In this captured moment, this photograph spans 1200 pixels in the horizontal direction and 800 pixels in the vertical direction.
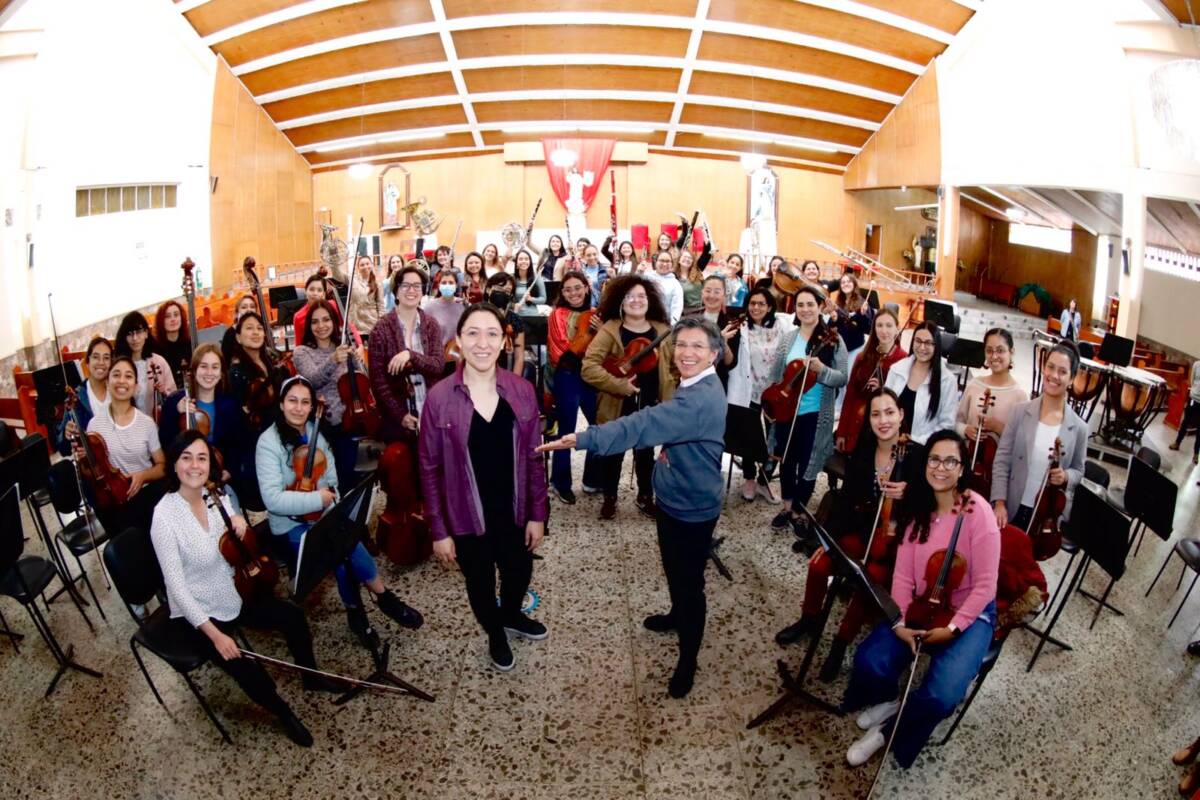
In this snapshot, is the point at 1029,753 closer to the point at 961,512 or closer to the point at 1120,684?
the point at 1120,684

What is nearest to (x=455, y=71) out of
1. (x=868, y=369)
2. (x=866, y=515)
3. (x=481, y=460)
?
(x=868, y=369)

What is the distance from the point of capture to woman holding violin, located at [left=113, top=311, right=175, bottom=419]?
12.5 ft

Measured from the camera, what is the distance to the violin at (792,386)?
4.01 m

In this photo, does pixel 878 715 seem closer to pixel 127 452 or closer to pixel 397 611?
pixel 397 611

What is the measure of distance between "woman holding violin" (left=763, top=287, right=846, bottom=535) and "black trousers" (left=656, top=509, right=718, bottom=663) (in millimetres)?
1568

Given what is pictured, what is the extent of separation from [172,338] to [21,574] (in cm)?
177

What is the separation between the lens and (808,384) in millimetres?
4027

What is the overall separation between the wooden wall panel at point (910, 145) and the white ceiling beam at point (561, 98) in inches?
46.4

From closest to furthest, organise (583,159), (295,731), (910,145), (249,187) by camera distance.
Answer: (295,731) → (249,187) → (910,145) → (583,159)

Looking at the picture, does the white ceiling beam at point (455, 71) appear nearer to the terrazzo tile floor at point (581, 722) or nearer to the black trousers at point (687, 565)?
the terrazzo tile floor at point (581, 722)

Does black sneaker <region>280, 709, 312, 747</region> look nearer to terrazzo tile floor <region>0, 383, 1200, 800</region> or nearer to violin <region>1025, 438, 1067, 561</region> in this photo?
terrazzo tile floor <region>0, 383, 1200, 800</region>

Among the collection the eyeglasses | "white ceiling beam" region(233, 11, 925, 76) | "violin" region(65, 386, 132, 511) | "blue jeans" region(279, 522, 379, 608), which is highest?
"white ceiling beam" region(233, 11, 925, 76)

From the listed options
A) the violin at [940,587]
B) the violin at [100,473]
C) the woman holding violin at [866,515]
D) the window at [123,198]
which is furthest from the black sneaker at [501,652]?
the window at [123,198]

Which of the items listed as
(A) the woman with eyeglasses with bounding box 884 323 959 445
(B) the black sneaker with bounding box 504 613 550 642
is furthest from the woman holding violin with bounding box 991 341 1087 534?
(B) the black sneaker with bounding box 504 613 550 642
